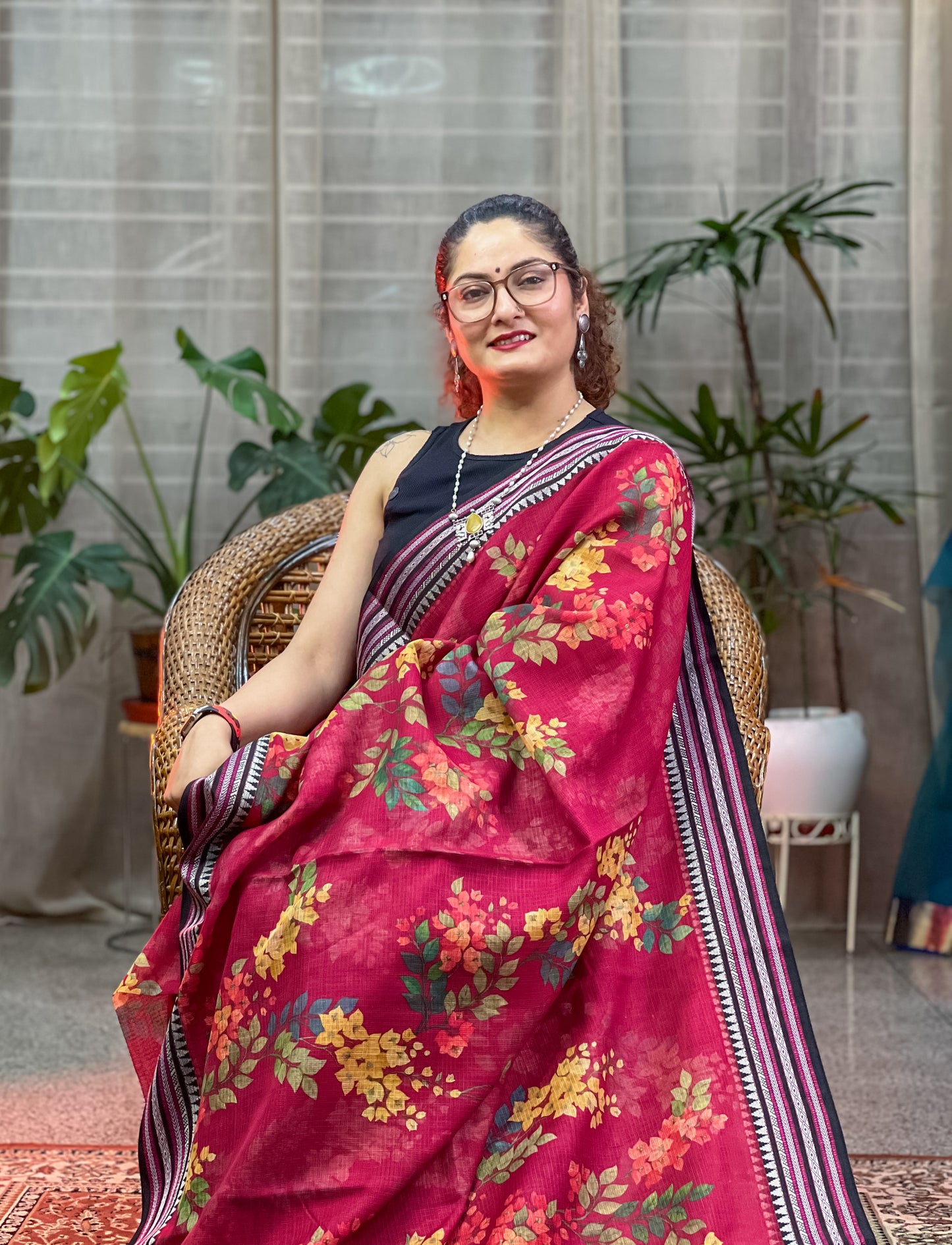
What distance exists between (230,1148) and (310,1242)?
121mm

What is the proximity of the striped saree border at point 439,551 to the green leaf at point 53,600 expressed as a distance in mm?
1333

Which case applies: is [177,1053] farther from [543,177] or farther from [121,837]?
[543,177]

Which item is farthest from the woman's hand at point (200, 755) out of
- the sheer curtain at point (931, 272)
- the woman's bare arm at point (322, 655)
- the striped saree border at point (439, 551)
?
the sheer curtain at point (931, 272)

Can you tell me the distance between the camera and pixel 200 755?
1529 mm

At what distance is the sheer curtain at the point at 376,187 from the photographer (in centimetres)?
322

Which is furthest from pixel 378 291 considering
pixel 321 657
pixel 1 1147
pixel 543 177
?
pixel 1 1147

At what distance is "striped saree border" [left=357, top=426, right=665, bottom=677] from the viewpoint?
166 cm

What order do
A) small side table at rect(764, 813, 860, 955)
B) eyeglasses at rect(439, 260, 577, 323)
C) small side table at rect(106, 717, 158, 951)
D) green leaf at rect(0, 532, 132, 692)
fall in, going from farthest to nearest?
small side table at rect(106, 717, 158, 951), small side table at rect(764, 813, 860, 955), green leaf at rect(0, 532, 132, 692), eyeglasses at rect(439, 260, 577, 323)

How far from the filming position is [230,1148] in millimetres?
1344

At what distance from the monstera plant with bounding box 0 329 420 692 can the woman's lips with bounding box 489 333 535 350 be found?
1.15m

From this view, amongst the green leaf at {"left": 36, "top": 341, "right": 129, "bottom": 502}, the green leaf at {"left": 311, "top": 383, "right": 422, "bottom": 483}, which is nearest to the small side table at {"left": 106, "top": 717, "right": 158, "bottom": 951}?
the green leaf at {"left": 36, "top": 341, "right": 129, "bottom": 502}

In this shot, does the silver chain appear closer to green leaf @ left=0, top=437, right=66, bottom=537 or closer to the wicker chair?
the wicker chair

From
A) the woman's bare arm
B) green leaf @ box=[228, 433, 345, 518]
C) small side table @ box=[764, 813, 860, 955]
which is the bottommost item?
small side table @ box=[764, 813, 860, 955]

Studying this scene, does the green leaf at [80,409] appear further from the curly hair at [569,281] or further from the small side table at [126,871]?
the curly hair at [569,281]
